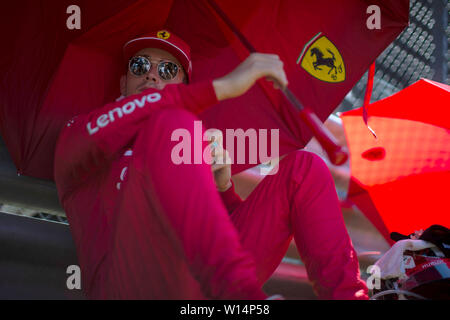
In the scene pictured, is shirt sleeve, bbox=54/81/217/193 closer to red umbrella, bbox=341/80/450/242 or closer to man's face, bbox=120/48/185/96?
man's face, bbox=120/48/185/96

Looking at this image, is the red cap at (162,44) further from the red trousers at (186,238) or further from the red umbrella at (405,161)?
the red umbrella at (405,161)

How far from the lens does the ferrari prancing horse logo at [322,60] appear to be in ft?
4.89

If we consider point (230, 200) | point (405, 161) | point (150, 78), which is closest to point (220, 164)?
point (230, 200)

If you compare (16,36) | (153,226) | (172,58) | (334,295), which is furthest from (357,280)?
(16,36)

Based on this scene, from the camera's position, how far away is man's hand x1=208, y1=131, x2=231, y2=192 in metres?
1.12

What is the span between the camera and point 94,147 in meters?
0.99

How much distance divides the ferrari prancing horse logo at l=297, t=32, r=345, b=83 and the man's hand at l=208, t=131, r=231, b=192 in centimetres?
49

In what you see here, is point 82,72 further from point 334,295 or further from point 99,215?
point 334,295

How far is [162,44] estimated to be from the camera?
1.41 m

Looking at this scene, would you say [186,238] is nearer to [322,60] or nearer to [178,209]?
[178,209]

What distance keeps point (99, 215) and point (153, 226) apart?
25 centimetres

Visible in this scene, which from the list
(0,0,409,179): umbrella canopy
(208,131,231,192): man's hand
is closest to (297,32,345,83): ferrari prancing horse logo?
(0,0,409,179): umbrella canopy

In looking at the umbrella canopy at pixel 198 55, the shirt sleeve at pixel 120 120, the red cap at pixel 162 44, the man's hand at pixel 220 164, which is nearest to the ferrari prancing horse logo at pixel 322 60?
the umbrella canopy at pixel 198 55
